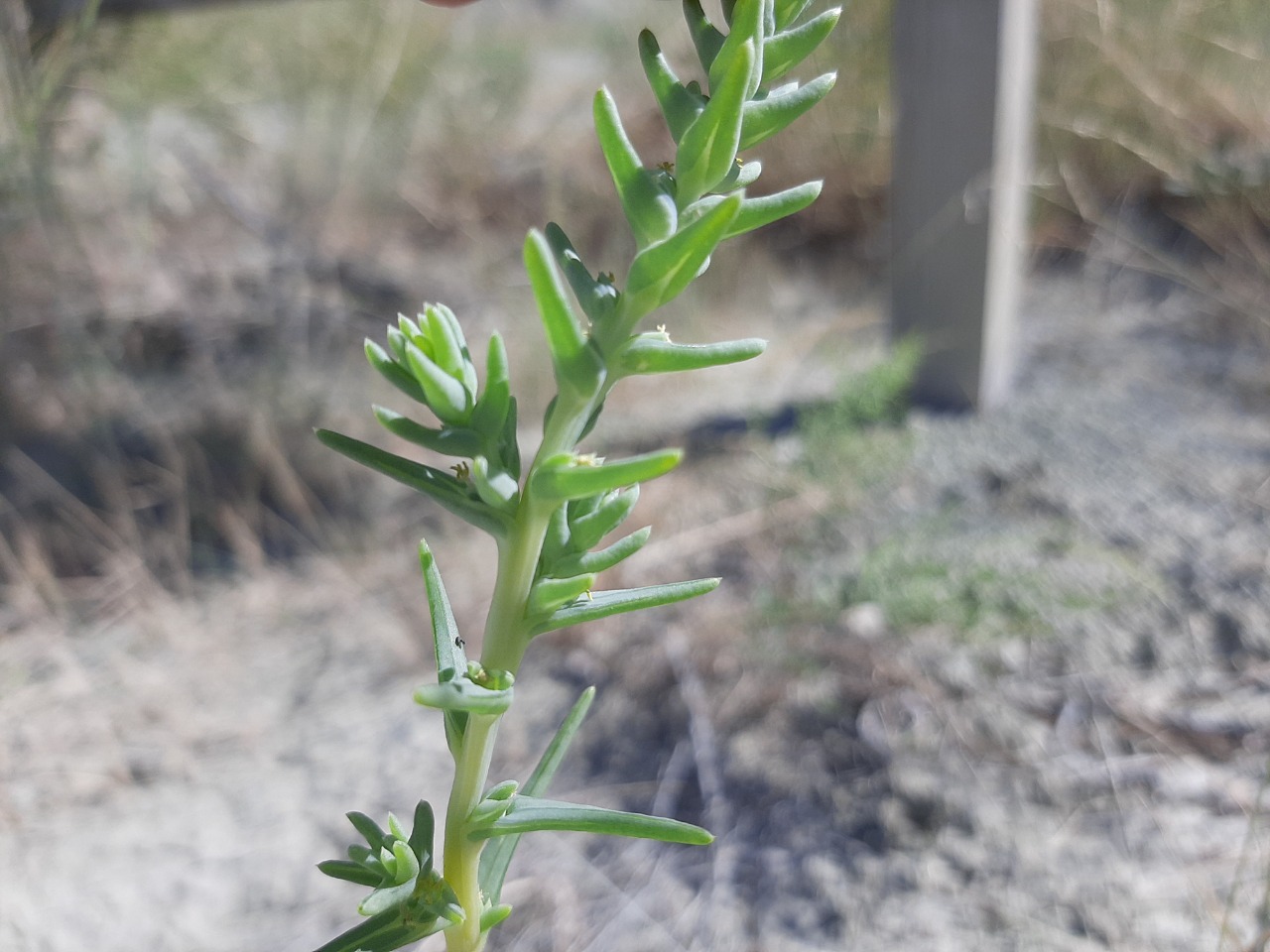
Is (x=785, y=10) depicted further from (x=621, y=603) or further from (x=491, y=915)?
(x=491, y=915)

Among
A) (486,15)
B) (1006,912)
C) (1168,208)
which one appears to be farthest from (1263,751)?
(486,15)

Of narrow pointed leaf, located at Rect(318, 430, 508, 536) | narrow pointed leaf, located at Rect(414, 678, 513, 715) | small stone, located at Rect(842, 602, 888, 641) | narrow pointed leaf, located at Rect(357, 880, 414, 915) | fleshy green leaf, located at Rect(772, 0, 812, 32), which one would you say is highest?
fleshy green leaf, located at Rect(772, 0, 812, 32)

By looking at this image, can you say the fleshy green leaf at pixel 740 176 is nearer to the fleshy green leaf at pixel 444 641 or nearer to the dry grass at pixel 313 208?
the fleshy green leaf at pixel 444 641

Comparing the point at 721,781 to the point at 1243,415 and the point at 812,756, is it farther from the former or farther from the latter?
the point at 1243,415

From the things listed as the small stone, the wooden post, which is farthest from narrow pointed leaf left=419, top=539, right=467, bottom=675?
the wooden post

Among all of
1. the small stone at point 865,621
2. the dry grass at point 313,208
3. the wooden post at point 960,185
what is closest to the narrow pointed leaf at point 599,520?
the small stone at point 865,621

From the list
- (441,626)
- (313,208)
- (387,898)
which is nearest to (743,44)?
(441,626)

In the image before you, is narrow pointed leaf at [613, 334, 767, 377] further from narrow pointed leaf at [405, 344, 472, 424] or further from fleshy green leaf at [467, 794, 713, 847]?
fleshy green leaf at [467, 794, 713, 847]
